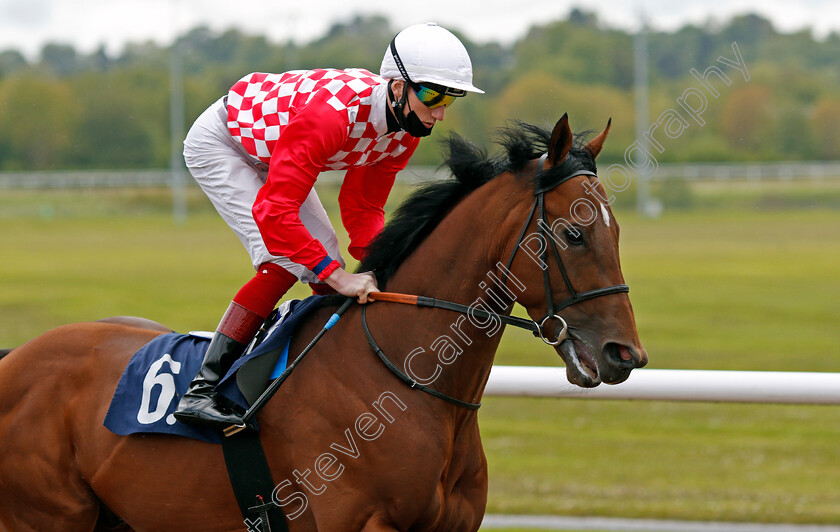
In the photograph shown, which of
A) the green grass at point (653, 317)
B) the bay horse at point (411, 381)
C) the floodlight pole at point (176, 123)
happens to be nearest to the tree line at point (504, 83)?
the floodlight pole at point (176, 123)

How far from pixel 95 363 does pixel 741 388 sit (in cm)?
263

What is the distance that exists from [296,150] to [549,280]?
82cm

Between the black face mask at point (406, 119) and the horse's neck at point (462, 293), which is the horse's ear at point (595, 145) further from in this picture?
the black face mask at point (406, 119)

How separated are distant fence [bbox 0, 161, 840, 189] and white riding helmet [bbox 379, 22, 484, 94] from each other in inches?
1171

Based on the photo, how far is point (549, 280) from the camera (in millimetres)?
2508

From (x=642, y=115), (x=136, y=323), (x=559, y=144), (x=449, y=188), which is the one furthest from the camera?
(x=642, y=115)

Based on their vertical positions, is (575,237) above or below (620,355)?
above

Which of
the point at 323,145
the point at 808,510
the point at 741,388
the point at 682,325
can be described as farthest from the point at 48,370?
the point at 682,325

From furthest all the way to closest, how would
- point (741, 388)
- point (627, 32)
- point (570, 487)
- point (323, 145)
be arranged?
point (627, 32)
point (570, 487)
point (741, 388)
point (323, 145)

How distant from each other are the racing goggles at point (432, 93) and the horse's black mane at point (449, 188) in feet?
0.50

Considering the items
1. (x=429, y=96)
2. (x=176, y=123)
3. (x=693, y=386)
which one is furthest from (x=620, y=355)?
(x=176, y=123)

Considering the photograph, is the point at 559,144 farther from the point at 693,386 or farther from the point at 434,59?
the point at 693,386

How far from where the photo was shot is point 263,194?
2668mm

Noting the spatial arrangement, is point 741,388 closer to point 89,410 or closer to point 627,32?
point 89,410
